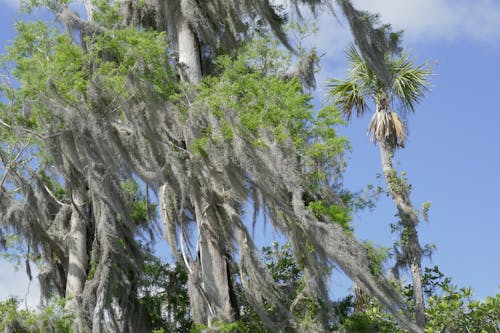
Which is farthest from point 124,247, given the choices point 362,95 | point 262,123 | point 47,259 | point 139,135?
point 362,95

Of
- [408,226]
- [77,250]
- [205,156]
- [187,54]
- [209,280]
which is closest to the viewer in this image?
[205,156]

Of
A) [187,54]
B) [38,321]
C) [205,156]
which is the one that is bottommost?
[38,321]

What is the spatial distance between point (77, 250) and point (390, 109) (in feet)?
20.2

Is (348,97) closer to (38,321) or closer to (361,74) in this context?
(361,74)

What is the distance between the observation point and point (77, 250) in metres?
14.7

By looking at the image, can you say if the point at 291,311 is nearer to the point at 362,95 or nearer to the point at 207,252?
the point at 207,252

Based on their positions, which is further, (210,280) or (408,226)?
(408,226)

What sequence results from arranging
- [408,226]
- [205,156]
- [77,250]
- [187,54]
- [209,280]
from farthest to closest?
[77,250] < [187,54] < [408,226] < [209,280] < [205,156]

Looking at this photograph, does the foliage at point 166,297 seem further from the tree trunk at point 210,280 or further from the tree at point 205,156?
the tree trunk at point 210,280

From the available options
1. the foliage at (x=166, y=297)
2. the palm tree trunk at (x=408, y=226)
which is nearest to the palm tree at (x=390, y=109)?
the palm tree trunk at (x=408, y=226)

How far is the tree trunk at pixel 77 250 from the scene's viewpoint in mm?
14391

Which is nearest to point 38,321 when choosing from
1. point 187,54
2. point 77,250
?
point 77,250

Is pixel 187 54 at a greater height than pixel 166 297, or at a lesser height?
greater

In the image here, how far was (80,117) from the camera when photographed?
12.1 m
